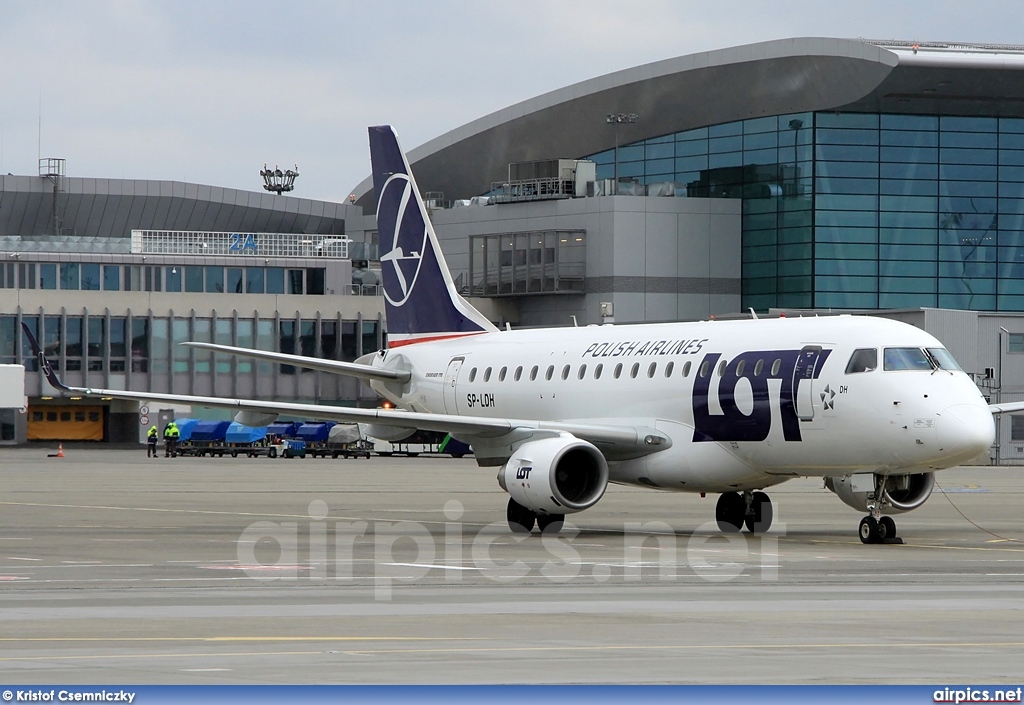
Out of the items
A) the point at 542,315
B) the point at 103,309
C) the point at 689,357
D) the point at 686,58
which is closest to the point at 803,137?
the point at 686,58

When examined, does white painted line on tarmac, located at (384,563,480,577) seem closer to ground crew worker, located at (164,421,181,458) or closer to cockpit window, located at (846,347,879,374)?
cockpit window, located at (846,347,879,374)

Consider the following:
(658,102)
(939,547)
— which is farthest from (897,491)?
(658,102)

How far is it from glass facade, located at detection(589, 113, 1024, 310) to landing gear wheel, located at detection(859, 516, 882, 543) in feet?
212

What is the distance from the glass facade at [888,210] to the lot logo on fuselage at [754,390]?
207ft

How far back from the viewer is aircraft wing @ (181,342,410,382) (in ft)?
110

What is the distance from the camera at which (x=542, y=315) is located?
330 feet

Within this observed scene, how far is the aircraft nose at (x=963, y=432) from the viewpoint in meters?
26.5

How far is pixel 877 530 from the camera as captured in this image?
91.7 feet

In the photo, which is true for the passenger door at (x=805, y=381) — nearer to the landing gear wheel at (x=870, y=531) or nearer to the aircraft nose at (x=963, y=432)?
the landing gear wheel at (x=870, y=531)

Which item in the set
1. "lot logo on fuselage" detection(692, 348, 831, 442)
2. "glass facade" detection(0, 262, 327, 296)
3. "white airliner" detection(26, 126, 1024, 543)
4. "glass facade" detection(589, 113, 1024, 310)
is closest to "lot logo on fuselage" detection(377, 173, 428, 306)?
"white airliner" detection(26, 126, 1024, 543)

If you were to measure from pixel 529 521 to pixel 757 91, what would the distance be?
68.3 m

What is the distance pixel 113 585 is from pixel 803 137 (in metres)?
77.8

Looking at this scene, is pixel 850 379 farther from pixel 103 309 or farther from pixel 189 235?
A: pixel 189 235

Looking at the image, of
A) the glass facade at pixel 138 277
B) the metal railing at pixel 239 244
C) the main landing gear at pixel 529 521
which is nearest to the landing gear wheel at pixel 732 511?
the main landing gear at pixel 529 521
